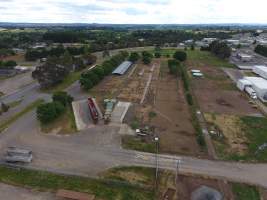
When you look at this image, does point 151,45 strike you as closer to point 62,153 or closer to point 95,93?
point 95,93

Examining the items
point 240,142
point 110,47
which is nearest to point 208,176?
point 240,142

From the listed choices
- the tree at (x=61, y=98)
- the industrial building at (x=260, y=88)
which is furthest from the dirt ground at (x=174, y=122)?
the tree at (x=61, y=98)

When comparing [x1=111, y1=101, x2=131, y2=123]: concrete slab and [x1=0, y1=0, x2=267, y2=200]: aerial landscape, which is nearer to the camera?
[x1=0, y1=0, x2=267, y2=200]: aerial landscape

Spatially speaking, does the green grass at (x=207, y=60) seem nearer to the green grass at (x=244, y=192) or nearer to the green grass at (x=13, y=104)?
the green grass at (x=13, y=104)

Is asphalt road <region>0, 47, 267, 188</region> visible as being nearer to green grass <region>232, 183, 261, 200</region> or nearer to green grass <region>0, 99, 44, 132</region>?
green grass <region>232, 183, 261, 200</region>

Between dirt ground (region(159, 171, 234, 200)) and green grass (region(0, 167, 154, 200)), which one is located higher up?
green grass (region(0, 167, 154, 200))

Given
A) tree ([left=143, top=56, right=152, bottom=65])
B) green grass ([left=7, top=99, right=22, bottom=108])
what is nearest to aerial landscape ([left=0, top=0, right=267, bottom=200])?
green grass ([left=7, top=99, right=22, bottom=108])
